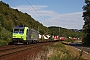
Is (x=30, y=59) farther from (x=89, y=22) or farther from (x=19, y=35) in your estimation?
(x=89, y=22)

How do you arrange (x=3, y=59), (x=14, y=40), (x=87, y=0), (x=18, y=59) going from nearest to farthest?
(x=3, y=59) → (x=18, y=59) → (x=14, y=40) → (x=87, y=0)

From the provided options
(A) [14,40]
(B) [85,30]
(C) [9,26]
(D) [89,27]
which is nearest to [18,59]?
(A) [14,40]

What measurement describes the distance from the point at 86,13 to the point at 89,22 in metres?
3.46

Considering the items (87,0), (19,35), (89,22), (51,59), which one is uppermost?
(87,0)

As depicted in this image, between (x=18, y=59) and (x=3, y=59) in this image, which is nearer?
(x=3, y=59)

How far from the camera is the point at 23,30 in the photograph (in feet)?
131

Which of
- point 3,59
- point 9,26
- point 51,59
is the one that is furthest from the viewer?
point 9,26

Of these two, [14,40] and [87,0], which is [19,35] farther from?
[87,0]

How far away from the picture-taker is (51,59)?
16719mm

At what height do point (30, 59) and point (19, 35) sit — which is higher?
point (19, 35)

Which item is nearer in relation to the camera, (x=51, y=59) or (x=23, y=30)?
(x=51, y=59)

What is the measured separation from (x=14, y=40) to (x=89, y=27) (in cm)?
4209

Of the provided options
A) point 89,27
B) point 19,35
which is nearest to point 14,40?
point 19,35

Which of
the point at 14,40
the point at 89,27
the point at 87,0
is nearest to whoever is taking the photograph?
the point at 14,40
